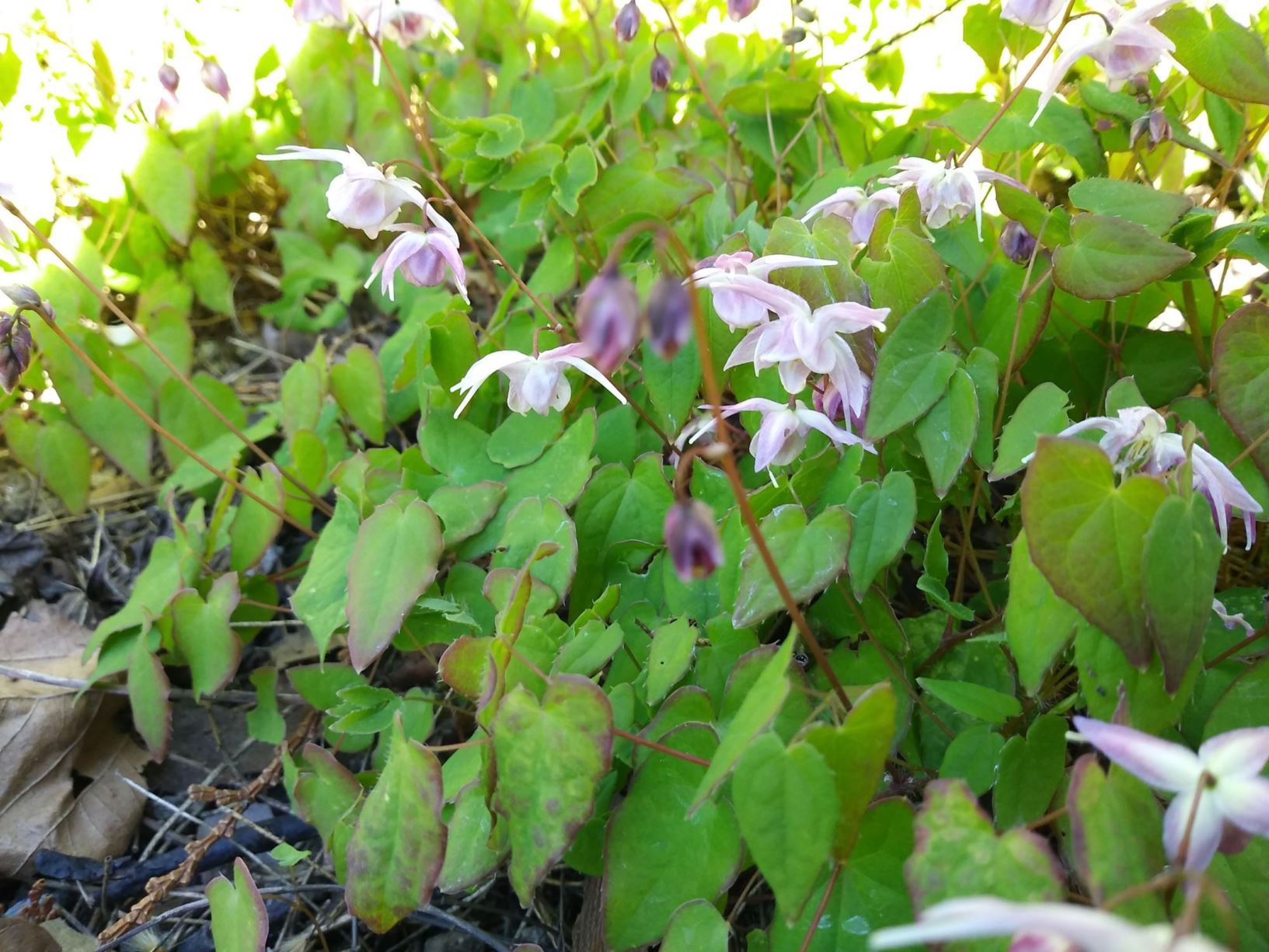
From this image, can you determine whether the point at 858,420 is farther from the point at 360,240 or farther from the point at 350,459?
the point at 360,240

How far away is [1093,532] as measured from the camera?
33.6 inches

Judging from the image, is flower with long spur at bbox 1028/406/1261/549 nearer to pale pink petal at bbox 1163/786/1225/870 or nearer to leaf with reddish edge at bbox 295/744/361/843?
pale pink petal at bbox 1163/786/1225/870

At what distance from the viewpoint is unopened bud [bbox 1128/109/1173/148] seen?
134 cm

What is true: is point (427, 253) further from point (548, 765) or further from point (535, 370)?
point (548, 765)

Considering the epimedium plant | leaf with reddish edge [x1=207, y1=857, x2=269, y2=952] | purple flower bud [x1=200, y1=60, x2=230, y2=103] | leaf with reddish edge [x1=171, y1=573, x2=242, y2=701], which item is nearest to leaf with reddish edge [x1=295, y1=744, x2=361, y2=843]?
the epimedium plant

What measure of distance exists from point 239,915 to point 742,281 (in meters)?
0.96

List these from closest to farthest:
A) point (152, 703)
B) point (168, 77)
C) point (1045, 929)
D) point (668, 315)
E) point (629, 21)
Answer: point (1045, 929)
point (668, 315)
point (152, 703)
point (629, 21)
point (168, 77)

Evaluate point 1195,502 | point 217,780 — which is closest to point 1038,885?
point 1195,502

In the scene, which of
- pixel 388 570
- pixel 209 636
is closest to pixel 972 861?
pixel 388 570

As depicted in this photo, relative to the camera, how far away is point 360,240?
2.62 meters

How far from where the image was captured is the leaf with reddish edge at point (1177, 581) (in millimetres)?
812

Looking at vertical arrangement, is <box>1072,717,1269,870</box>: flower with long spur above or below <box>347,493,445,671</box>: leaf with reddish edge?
above

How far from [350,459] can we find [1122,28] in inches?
51.5

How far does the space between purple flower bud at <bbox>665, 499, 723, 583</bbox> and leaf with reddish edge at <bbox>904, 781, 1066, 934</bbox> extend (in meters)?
0.32
